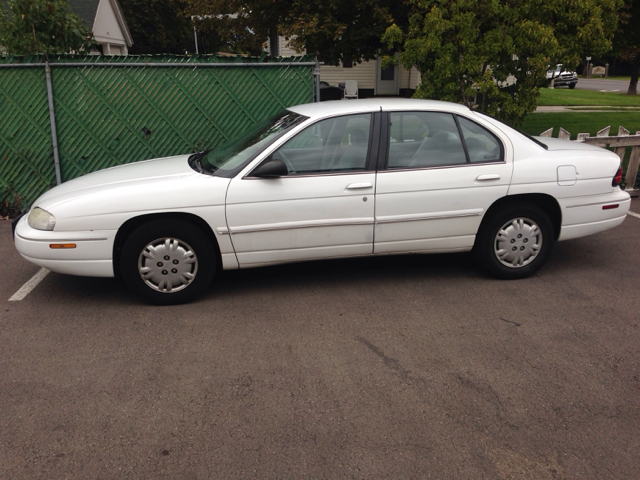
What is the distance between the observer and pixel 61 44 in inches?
336

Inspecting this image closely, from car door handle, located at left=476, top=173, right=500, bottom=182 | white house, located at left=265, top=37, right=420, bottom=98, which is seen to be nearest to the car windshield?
car door handle, located at left=476, top=173, right=500, bottom=182

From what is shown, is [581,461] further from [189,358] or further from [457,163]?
[457,163]

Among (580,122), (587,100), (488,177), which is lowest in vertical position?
(587,100)

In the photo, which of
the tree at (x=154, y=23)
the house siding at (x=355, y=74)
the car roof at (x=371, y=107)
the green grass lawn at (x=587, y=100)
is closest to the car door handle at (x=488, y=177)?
the car roof at (x=371, y=107)

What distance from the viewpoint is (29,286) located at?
5.46m

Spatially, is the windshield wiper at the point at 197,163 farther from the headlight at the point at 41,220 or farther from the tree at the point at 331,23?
the tree at the point at 331,23

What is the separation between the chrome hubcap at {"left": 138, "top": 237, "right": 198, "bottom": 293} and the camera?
4.80 metres

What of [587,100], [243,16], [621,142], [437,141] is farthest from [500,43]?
[587,100]

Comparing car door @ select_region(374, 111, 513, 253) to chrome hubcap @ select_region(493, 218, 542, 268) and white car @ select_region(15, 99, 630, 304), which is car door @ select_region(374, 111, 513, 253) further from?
chrome hubcap @ select_region(493, 218, 542, 268)

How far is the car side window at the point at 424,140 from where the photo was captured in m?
5.18

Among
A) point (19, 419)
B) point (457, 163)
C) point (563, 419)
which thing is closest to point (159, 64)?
point (457, 163)

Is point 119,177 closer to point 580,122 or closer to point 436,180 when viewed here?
point 436,180

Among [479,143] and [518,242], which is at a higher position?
[479,143]

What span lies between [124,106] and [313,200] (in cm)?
418
